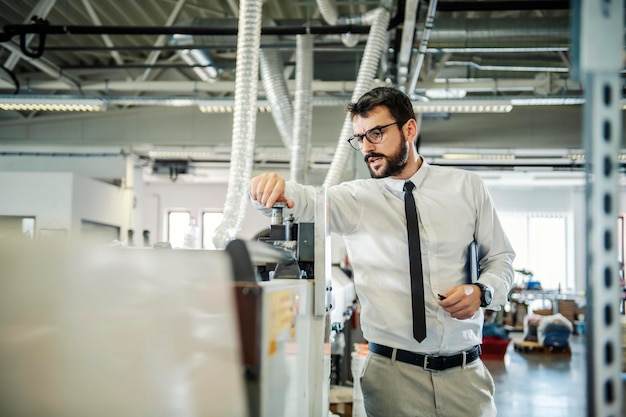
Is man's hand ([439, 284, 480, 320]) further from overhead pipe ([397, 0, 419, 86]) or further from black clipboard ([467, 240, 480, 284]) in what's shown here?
overhead pipe ([397, 0, 419, 86])

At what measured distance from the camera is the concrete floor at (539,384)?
15.8ft

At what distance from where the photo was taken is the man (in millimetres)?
1483

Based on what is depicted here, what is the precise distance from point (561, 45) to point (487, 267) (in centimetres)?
360

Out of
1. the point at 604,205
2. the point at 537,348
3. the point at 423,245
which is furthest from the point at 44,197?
the point at 604,205

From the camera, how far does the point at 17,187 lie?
750cm

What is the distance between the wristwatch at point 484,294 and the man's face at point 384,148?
361 millimetres

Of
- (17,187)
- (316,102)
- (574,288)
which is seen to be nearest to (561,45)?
(316,102)

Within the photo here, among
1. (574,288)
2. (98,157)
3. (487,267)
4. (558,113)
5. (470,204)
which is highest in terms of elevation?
(558,113)

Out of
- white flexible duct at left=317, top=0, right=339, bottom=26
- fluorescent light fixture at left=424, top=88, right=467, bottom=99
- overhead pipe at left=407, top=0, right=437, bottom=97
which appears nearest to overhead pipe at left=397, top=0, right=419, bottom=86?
overhead pipe at left=407, top=0, right=437, bottom=97

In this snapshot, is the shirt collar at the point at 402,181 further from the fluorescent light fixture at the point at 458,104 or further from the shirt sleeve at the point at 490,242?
the fluorescent light fixture at the point at 458,104

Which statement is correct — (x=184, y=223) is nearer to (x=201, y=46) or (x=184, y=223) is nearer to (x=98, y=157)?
(x=98, y=157)

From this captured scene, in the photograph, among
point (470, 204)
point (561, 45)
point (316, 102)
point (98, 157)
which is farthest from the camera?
point (98, 157)

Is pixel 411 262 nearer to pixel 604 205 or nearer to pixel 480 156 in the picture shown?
pixel 604 205

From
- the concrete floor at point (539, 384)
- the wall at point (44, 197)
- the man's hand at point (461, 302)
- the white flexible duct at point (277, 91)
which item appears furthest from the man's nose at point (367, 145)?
the wall at point (44, 197)
